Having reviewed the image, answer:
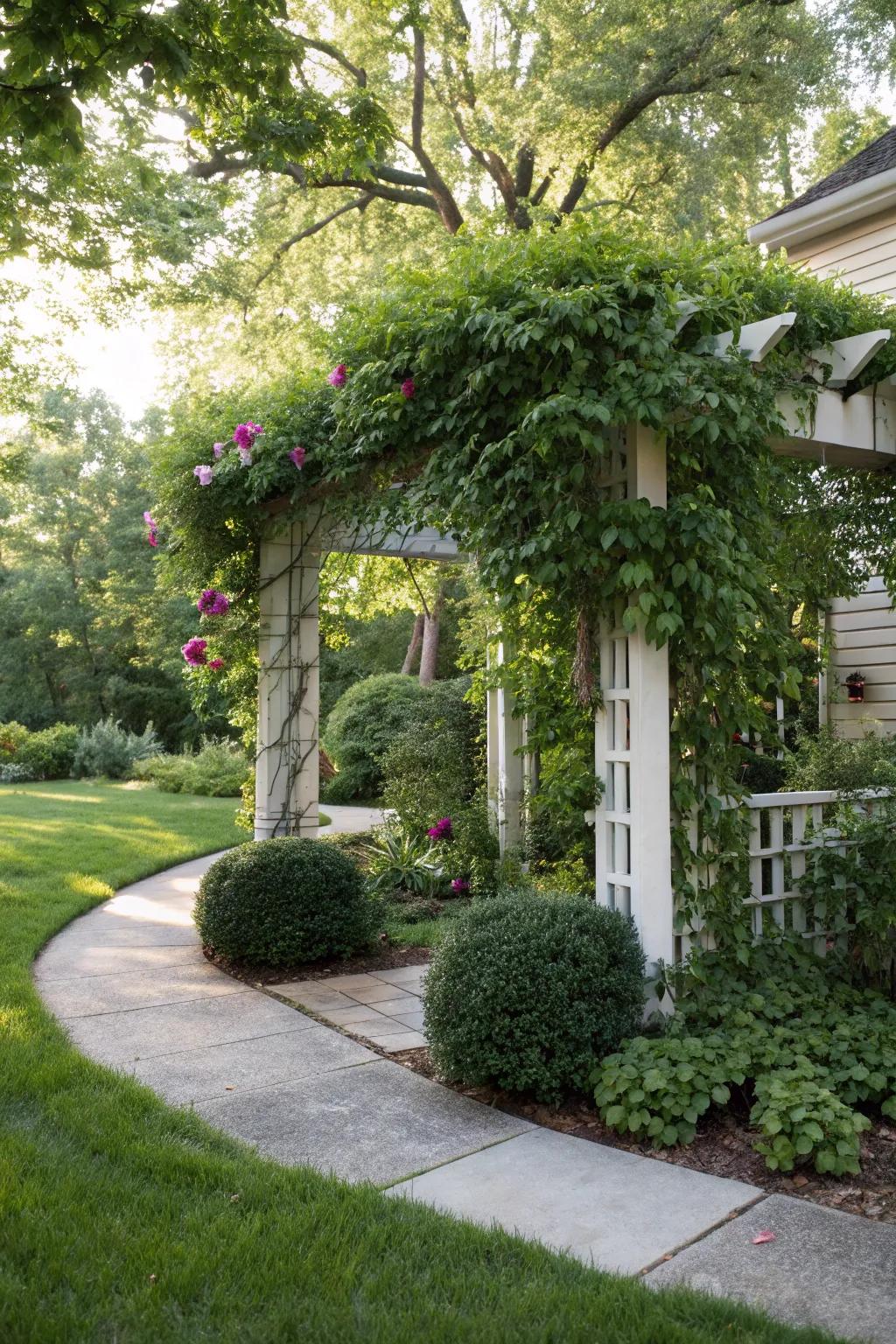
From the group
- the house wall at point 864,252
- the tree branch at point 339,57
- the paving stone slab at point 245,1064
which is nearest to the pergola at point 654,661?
the paving stone slab at point 245,1064

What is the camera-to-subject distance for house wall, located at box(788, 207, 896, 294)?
7863mm

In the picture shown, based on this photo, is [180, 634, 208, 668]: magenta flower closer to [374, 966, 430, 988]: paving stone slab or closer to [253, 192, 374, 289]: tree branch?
[374, 966, 430, 988]: paving stone slab

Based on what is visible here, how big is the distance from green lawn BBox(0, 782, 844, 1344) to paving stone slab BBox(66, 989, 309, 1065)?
63 centimetres

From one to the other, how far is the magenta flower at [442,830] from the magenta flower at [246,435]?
3430 mm

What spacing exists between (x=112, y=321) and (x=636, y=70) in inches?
316

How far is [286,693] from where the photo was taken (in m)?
6.64

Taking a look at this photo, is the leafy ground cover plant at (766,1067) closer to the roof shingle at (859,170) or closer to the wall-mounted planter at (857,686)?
the wall-mounted planter at (857,686)

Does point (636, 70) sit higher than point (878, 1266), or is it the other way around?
point (636, 70)

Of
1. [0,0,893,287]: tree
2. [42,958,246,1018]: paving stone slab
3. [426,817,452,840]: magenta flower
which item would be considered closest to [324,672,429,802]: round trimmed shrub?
[426,817,452,840]: magenta flower

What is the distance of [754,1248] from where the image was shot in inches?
101

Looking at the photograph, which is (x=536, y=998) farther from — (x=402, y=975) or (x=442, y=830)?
(x=442, y=830)

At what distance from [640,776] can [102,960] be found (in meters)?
3.37

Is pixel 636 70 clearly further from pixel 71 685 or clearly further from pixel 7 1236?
pixel 71 685

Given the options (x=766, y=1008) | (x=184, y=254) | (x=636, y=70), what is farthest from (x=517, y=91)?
(x=766, y=1008)
